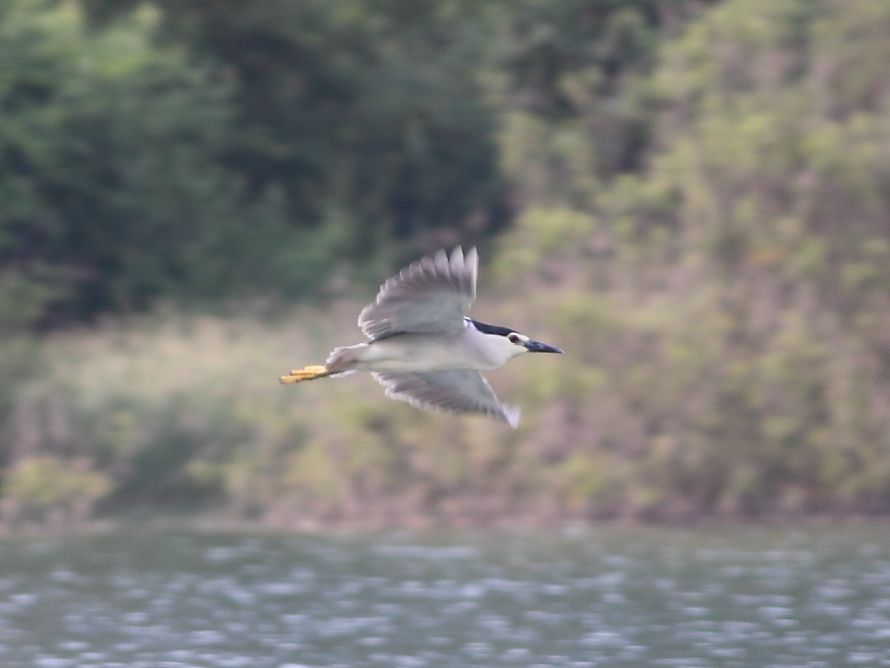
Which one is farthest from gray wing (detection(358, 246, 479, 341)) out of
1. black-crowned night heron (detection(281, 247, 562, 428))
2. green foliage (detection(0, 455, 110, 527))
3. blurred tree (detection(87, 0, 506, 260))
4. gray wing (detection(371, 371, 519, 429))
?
blurred tree (detection(87, 0, 506, 260))

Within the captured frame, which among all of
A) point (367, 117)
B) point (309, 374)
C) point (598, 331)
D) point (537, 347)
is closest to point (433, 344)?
point (537, 347)

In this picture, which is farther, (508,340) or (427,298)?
(508,340)

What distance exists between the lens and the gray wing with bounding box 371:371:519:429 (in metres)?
9.06

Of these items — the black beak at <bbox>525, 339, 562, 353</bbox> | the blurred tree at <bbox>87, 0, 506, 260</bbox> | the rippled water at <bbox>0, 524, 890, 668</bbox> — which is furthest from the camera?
the blurred tree at <bbox>87, 0, 506, 260</bbox>

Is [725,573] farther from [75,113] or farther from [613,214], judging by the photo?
[75,113]

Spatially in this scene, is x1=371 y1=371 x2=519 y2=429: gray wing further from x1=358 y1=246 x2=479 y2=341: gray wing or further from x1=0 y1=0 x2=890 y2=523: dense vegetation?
x1=0 y1=0 x2=890 y2=523: dense vegetation

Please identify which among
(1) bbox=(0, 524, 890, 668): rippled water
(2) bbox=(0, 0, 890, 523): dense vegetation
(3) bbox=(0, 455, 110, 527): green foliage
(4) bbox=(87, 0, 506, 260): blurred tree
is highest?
(4) bbox=(87, 0, 506, 260): blurred tree

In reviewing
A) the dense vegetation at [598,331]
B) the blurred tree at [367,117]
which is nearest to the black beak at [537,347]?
the dense vegetation at [598,331]

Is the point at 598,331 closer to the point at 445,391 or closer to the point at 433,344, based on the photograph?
the point at 445,391

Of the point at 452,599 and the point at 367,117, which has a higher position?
the point at 367,117

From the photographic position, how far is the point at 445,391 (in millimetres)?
9125

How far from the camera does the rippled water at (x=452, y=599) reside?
1031 centimetres

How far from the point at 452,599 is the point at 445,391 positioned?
10.9 feet

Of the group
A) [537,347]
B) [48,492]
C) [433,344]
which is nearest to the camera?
[433,344]
